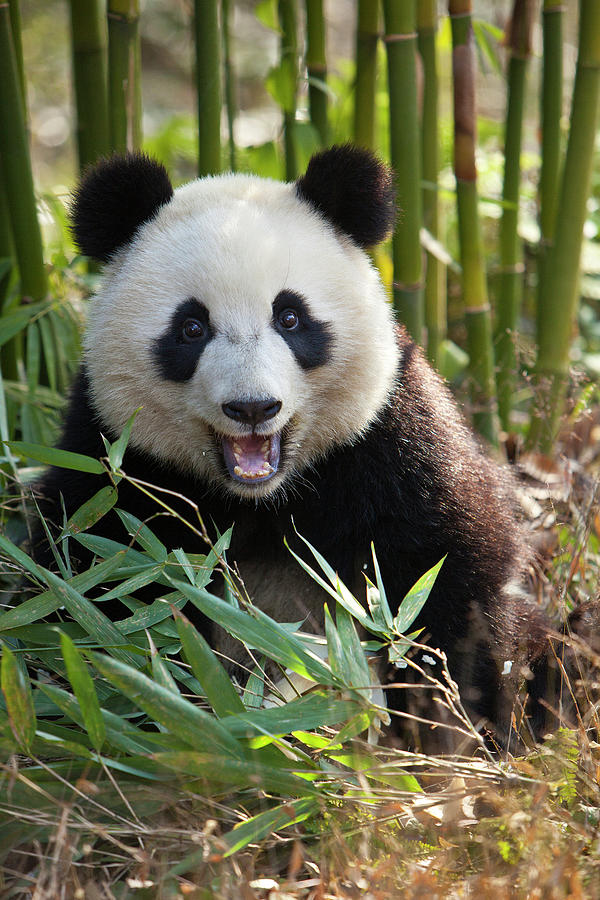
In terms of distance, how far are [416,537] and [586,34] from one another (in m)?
1.65

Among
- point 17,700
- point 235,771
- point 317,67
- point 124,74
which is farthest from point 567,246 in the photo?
point 17,700

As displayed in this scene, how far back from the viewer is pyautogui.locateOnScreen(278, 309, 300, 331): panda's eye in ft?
6.62

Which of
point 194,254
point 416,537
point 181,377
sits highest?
point 194,254

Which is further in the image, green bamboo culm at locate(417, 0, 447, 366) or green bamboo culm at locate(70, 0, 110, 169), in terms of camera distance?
green bamboo culm at locate(417, 0, 447, 366)

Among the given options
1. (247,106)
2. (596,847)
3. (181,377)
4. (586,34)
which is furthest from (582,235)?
(247,106)

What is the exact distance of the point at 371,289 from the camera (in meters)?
2.18

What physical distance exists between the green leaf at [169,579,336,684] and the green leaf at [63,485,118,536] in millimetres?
350

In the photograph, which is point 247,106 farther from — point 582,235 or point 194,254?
point 194,254

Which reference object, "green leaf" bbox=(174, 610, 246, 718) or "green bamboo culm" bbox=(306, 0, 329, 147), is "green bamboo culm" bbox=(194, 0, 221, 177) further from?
"green leaf" bbox=(174, 610, 246, 718)

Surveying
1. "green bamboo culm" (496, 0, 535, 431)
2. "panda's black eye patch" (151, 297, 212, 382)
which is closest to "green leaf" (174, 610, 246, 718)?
"panda's black eye patch" (151, 297, 212, 382)

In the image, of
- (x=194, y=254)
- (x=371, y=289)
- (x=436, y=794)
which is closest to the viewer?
(x=436, y=794)

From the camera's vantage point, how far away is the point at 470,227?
3109 mm

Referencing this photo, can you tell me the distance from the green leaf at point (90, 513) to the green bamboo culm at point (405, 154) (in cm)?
119

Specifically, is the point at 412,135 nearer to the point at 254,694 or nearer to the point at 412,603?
the point at 412,603
